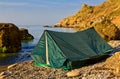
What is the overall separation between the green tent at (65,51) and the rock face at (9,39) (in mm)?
24180

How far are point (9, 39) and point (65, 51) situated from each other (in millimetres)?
28888

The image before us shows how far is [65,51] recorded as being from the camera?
27.5 m

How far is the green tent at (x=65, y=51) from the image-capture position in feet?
88.7

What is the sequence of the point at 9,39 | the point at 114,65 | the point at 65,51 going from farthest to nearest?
the point at 9,39, the point at 65,51, the point at 114,65

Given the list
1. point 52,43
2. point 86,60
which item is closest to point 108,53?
point 86,60

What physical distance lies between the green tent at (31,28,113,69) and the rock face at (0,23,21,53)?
24180 millimetres

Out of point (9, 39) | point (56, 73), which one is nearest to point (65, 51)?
point (56, 73)

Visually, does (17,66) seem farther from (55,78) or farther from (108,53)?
(108,53)

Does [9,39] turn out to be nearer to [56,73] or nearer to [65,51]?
[65,51]

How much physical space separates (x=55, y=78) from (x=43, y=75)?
5.26 feet

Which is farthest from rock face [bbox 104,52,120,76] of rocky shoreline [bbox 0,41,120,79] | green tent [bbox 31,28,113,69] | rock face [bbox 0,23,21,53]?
rock face [bbox 0,23,21,53]

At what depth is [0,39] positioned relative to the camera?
53.8 m

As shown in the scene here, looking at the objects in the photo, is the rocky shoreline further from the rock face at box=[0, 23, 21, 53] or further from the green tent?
the rock face at box=[0, 23, 21, 53]

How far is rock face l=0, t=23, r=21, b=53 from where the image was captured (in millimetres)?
53325
